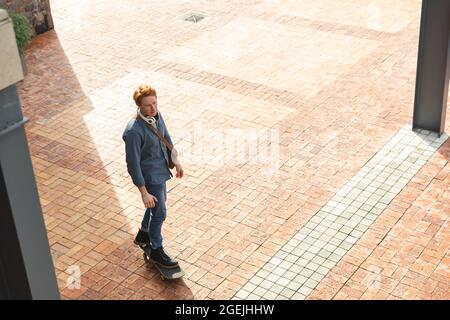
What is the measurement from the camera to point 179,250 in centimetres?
769

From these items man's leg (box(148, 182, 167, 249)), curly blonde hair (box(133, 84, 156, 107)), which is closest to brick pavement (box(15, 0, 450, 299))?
man's leg (box(148, 182, 167, 249))

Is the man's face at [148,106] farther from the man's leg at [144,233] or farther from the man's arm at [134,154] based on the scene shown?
the man's leg at [144,233]

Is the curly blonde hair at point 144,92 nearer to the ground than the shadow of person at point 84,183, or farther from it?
farther from it

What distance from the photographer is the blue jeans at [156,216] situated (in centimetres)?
695

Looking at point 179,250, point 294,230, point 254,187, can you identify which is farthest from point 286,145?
point 179,250

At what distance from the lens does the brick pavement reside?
7.45 m

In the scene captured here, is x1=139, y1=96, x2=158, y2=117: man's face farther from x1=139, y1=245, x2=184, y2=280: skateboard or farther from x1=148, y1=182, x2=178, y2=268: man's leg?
x1=139, y1=245, x2=184, y2=280: skateboard

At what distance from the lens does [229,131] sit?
9.88m

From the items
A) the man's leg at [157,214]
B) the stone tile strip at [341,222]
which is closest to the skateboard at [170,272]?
the man's leg at [157,214]

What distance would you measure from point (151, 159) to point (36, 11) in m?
7.47

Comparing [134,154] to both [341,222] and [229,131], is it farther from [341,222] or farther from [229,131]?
[229,131]

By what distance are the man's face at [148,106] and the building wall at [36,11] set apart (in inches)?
280

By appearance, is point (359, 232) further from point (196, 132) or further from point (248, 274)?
point (196, 132)

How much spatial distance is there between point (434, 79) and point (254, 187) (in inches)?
104
